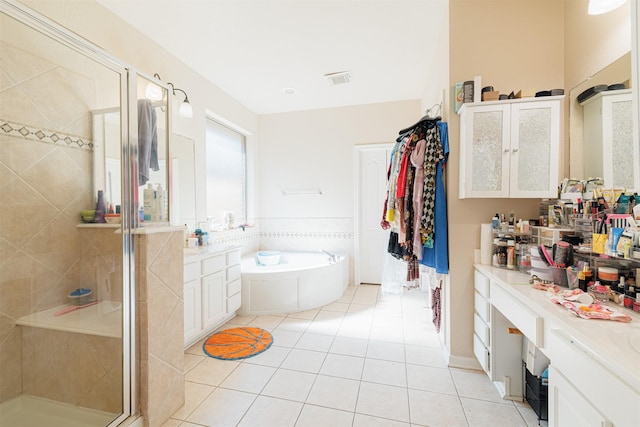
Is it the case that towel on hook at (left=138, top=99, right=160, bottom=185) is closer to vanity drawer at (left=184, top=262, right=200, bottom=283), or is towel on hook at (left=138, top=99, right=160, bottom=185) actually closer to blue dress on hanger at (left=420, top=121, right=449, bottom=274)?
vanity drawer at (left=184, top=262, right=200, bottom=283)

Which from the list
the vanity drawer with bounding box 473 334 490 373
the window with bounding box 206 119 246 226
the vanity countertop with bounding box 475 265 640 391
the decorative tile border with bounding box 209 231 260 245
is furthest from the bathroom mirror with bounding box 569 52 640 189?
the window with bounding box 206 119 246 226

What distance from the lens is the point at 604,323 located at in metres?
0.99

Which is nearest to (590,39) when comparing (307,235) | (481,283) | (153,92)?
(481,283)

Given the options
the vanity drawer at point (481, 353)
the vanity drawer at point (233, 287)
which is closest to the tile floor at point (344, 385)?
the vanity drawer at point (481, 353)

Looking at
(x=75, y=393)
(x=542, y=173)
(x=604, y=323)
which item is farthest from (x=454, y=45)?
(x=75, y=393)

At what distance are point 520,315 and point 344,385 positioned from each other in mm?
1204

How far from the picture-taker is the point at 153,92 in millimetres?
1623

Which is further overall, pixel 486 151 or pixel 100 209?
pixel 486 151

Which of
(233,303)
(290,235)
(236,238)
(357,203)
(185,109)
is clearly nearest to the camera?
(185,109)

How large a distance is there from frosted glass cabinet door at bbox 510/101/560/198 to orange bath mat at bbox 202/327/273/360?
235 centimetres

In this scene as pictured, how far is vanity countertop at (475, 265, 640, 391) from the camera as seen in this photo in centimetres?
75

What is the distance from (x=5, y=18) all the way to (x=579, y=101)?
3.13 metres

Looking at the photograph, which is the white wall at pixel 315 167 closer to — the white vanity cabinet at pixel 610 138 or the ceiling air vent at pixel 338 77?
the ceiling air vent at pixel 338 77

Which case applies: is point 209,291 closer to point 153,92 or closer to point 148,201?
point 148,201
